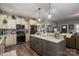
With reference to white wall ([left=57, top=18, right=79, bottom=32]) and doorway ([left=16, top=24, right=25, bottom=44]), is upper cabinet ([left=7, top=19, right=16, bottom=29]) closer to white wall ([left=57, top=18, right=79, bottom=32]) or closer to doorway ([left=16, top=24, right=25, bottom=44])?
doorway ([left=16, top=24, right=25, bottom=44])

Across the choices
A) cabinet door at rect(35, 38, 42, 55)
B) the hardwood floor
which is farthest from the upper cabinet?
cabinet door at rect(35, 38, 42, 55)

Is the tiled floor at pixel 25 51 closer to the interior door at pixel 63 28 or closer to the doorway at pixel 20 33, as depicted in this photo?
the doorway at pixel 20 33

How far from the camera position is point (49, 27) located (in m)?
1.84

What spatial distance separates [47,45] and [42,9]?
2.74ft

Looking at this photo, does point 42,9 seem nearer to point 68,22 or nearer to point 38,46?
point 68,22

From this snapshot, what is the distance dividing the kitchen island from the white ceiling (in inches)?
19.6

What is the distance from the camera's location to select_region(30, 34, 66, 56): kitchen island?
5.81 ft

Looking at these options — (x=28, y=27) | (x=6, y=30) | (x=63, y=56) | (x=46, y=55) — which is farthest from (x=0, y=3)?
(x=63, y=56)

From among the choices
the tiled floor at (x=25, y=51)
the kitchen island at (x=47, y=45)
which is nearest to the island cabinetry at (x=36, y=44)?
the kitchen island at (x=47, y=45)

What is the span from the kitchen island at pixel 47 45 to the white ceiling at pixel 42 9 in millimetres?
499

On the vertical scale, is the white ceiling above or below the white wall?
above

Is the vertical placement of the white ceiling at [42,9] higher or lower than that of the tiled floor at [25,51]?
higher

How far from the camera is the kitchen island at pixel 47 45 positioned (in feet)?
5.81

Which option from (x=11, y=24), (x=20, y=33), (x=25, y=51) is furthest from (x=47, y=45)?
(x=11, y=24)
